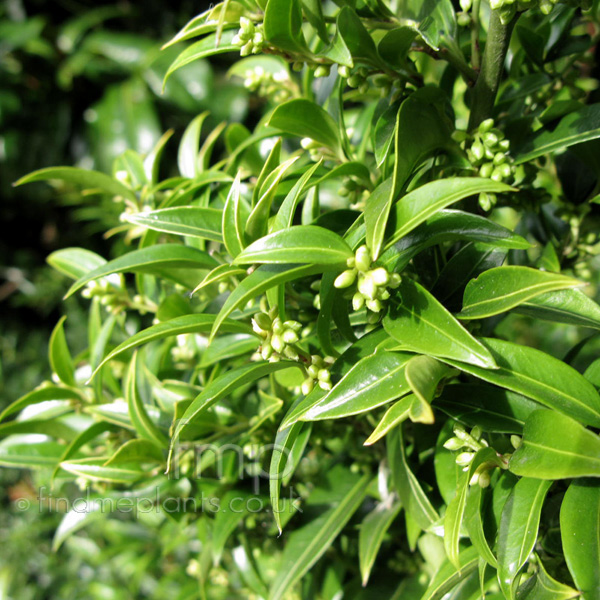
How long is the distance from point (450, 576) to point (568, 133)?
36cm

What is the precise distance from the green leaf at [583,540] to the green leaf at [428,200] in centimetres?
22

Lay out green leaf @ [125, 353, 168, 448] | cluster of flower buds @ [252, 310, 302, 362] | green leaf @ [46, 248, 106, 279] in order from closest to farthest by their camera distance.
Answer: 1. cluster of flower buds @ [252, 310, 302, 362]
2. green leaf @ [125, 353, 168, 448]
3. green leaf @ [46, 248, 106, 279]

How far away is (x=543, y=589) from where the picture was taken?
0.42 metres

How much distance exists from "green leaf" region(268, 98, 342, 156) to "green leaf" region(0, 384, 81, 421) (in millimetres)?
371

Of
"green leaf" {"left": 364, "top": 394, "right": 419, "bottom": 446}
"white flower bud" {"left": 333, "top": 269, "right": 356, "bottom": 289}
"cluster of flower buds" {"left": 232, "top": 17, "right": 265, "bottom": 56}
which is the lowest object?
"green leaf" {"left": 364, "top": 394, "right": 419, "bottom": 446}

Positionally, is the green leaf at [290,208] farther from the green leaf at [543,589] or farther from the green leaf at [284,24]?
the green leaf at [543,589]

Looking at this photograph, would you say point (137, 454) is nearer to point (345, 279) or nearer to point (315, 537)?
point (315, 537)

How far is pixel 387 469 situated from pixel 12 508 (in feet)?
6.33

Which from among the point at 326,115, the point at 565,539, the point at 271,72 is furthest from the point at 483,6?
the point at 565,539

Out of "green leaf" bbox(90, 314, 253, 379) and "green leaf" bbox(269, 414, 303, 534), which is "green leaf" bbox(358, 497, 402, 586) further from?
"green leaf" bbox(90, 314, 253, 379)

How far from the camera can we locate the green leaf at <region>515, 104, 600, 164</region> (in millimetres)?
468

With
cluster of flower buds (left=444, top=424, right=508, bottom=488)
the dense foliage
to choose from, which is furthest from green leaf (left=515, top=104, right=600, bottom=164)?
cluster of flower buds (left=444, top=424, right=508, bottom=488)

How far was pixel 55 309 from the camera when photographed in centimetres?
250

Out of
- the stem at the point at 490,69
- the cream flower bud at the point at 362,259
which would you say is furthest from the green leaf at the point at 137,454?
the stem at the point at 490,69
